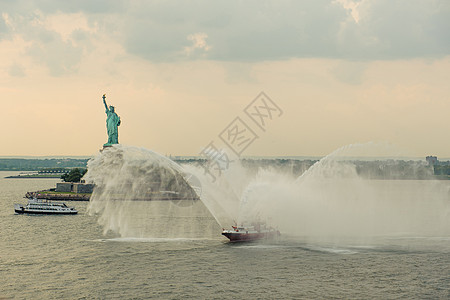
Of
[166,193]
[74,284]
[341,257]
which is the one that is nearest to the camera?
[74,284]

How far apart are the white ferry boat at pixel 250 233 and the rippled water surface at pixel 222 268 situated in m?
1.47

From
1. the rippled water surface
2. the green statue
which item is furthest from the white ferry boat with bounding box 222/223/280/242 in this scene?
the green statue

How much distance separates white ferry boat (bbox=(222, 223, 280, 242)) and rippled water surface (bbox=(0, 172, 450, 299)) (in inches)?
57.9

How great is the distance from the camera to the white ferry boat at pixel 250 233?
64.8 meters

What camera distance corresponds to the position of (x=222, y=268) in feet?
169

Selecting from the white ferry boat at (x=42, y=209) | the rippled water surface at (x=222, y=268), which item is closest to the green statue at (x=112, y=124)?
the white ferry boat at (x=42, y=209)

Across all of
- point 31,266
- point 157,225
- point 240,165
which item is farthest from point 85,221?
point 31,266

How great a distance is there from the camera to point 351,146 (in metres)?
66.7

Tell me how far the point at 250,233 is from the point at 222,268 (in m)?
14.3

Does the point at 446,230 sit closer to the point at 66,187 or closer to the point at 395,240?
the point at 395,240

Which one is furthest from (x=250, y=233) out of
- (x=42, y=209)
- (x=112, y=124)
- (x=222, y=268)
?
(x=112, y=124)

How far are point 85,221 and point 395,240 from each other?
5164 cm

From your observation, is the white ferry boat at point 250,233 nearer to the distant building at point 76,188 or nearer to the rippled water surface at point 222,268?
the rippled water surface at point 222,268

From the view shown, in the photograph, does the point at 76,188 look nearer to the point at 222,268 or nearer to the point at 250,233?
the point at 250,233
